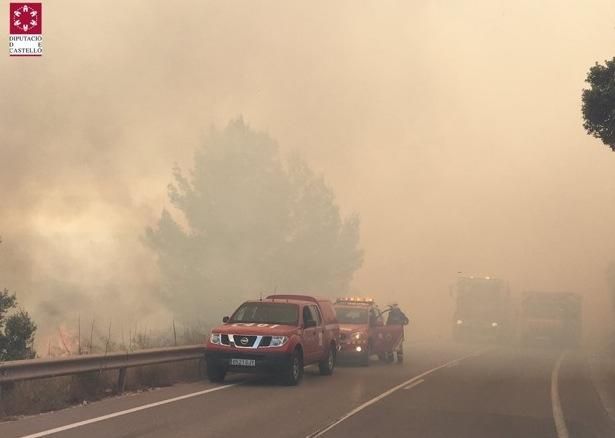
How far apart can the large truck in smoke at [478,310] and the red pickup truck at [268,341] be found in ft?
84.4

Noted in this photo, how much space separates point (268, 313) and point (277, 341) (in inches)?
57.6

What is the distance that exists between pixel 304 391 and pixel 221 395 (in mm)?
1761

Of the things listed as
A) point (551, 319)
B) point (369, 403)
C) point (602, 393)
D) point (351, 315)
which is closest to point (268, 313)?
point (369, 403)

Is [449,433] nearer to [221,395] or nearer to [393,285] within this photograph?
[221,395]

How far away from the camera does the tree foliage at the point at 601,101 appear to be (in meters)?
14.4

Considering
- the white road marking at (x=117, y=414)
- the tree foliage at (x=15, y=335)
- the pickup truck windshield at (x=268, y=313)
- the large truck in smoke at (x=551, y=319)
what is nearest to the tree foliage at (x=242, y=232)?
the large truck in smoke at (x=551, y=319)

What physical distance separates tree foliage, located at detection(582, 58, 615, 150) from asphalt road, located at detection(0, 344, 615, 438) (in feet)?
18.3

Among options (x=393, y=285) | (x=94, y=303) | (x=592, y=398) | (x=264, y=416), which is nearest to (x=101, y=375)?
(x=264, y=416)

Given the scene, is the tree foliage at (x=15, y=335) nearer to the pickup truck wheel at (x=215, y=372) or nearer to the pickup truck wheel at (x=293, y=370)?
the pickup truck wheel at (x=215, y=372)

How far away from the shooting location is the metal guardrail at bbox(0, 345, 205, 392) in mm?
9430

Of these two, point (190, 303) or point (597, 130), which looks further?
point (190, 303)

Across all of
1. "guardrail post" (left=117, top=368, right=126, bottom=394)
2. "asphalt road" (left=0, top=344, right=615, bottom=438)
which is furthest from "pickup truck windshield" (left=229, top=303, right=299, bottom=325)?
"guardrail post" (left=117, top=368, right=126, bottom=394)

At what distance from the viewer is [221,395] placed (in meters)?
12.0

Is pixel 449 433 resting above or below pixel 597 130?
below
